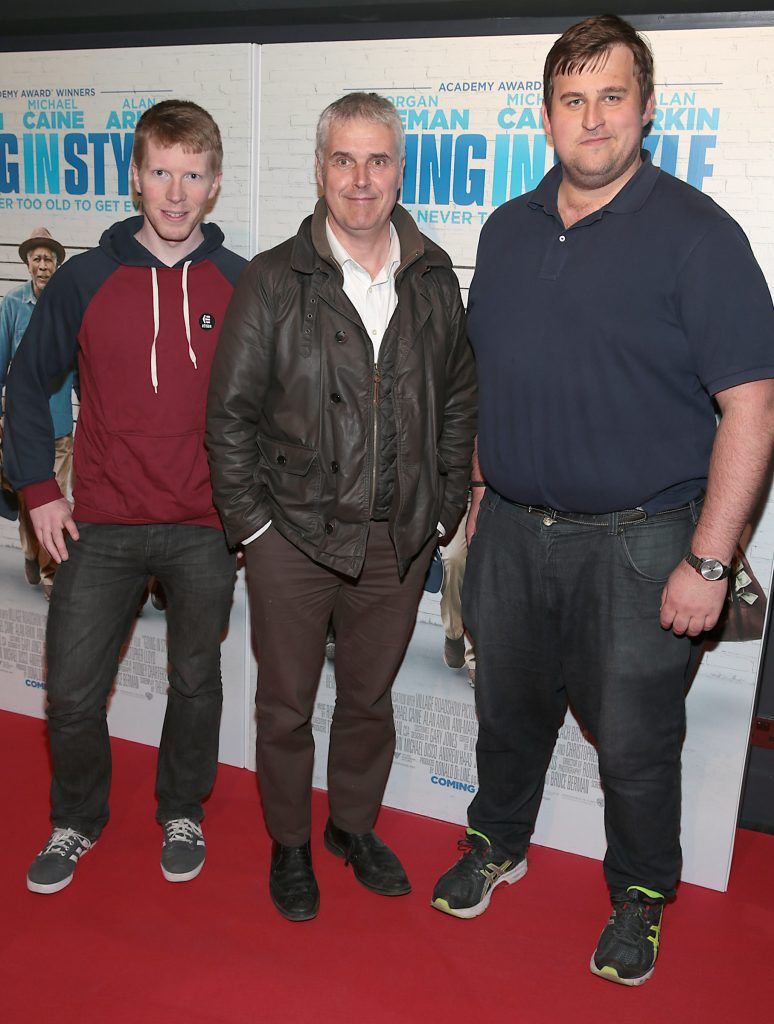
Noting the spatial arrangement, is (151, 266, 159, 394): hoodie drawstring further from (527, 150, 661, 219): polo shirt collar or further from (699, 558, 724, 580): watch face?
(699, 558, 724, 580): watch face

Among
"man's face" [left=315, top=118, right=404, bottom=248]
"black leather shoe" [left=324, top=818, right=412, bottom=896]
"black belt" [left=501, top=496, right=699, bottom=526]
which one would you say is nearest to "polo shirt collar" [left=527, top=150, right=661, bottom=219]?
"man's face" [left=315, top=118, right=404, bottom=248]

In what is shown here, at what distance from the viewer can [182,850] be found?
2779 millimetres

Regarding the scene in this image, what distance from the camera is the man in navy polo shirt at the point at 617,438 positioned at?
208 cm

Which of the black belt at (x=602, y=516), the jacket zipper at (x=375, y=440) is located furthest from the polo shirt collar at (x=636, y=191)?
the black belt at (x=602, y=516)

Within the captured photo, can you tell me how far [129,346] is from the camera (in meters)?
2.49

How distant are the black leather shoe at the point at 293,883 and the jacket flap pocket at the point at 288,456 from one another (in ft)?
3.42

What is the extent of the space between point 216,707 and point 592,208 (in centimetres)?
164

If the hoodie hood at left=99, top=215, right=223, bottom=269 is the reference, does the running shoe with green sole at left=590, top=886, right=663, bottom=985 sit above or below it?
below

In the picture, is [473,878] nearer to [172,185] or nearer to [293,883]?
[293,883]

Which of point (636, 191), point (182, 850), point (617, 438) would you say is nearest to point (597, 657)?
point (617, 438)

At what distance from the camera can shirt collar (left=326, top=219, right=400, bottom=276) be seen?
7.82ft

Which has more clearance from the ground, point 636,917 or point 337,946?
point 636,917

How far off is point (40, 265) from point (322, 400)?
1456 mm

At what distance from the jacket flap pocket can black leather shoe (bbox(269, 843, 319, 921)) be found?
104cm
